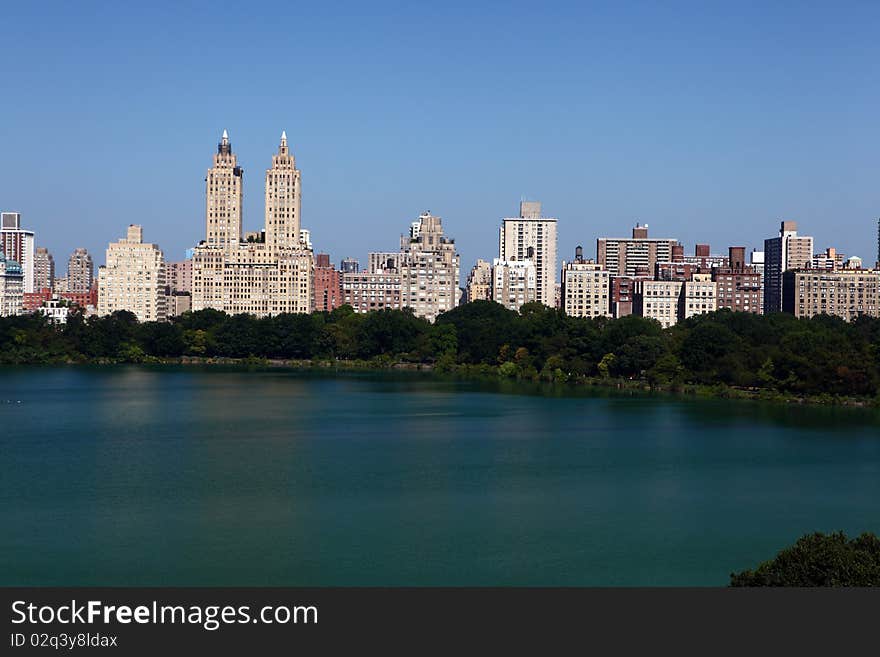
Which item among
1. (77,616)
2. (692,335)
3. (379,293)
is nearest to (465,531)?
(77,616)

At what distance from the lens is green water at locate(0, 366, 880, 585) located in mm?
12102

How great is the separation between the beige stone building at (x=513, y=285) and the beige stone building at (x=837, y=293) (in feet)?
54.2

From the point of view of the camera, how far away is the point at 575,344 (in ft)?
129

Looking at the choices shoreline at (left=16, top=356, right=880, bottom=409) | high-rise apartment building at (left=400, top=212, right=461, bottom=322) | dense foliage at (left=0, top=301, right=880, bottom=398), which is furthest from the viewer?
high-rise apartment building at (left=400, top=212, right=461, bottom=322)

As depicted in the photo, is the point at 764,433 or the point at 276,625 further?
the point at 764,433

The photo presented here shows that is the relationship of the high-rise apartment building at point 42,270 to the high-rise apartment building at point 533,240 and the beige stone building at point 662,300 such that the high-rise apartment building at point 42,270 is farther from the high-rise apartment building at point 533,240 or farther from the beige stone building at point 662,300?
the beige stone building at point 662,300

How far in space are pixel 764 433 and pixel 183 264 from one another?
2344 inches

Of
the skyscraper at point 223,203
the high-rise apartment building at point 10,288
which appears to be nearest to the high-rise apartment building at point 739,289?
the skyscraper at point 223,203

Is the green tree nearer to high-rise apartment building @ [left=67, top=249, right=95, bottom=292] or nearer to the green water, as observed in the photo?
the green water

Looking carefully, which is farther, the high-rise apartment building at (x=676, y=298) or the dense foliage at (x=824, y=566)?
the high-rise apartment building at (x=676, y=298)

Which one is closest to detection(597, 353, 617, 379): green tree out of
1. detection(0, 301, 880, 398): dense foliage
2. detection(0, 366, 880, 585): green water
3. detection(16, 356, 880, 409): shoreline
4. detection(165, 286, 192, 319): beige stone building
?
detection(0, 301, 880, 398): dense foliage

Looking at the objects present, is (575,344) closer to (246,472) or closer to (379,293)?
(246,472)

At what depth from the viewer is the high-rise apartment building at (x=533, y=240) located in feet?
270

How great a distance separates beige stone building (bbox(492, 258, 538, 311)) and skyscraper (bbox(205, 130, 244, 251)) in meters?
16.1
